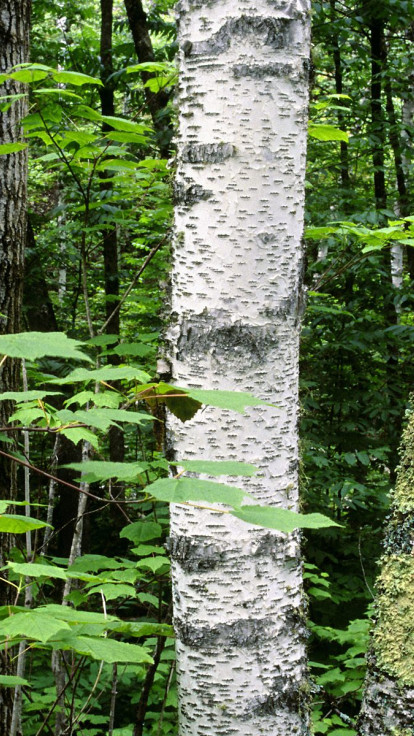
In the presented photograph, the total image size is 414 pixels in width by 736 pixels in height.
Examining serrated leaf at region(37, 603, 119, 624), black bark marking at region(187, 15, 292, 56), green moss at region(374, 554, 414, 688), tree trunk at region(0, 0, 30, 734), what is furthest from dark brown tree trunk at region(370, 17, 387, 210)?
serrated leaf at region(37, 603, 119, 624)

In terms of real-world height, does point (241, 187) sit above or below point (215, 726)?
above

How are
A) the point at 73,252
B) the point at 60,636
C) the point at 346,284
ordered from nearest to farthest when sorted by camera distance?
the point at 60,636 → the point at 346,284 → the point at 73,252

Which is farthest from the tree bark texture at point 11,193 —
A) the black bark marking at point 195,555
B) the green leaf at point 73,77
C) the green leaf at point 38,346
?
the green leaf at point 38,346

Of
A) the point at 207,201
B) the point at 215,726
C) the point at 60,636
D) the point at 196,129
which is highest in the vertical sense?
the point at 196,129

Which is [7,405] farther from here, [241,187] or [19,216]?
[241,187]

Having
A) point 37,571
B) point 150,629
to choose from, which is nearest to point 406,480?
point 150,629

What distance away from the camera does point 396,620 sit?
174cm

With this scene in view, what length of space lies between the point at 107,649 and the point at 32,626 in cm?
20

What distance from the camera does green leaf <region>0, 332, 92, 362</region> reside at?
0.73m

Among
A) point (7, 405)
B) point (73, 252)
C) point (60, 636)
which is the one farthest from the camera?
point (73, 252)

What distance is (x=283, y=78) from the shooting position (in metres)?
1.43

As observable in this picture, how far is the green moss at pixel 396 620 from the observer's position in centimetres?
166

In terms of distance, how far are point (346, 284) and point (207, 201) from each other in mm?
3743

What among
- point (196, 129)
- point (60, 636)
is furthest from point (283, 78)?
point (60, 636)
